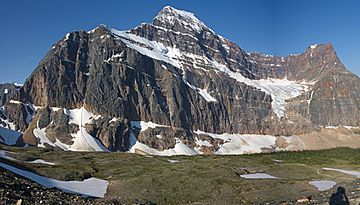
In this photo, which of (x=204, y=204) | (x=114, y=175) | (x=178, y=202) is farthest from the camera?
(x=114, y=175)

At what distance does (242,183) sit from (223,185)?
4423mm

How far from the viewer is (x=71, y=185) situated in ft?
226

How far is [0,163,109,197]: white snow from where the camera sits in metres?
63.2

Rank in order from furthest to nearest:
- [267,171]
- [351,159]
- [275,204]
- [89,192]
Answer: [351,159] → [267,171] → [89,192] → [275,204]

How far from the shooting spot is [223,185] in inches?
2830

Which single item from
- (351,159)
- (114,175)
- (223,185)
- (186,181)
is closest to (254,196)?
(223,185)

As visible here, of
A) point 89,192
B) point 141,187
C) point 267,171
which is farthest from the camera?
point 267,171

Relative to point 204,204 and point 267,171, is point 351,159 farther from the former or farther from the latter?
point 204,204

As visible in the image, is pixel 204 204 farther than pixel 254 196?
No

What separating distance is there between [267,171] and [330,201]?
60316 mm

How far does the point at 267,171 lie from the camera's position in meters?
102

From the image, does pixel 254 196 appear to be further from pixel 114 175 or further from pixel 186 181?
pixel 114 175

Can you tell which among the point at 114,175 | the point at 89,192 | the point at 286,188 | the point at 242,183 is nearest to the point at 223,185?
the point at 242,183

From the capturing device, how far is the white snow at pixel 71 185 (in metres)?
63.2
